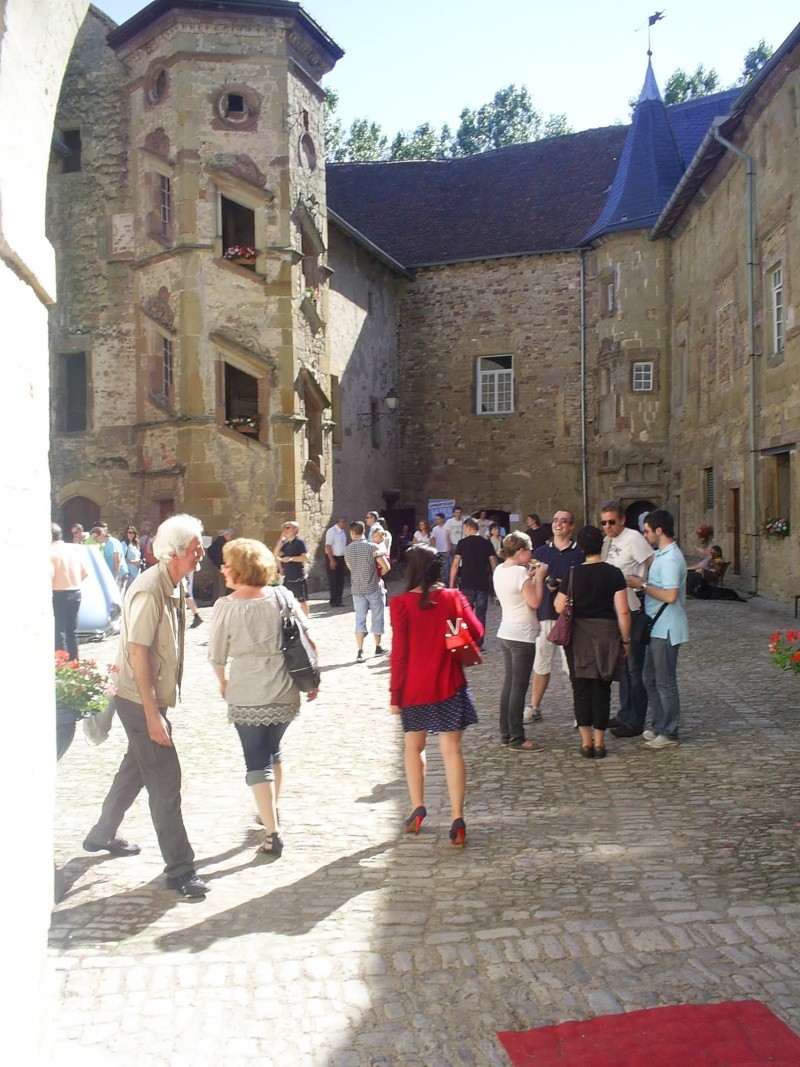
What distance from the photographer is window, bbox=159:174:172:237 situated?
23094mm

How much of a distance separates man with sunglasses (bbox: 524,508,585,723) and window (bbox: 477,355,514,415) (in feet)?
77.1

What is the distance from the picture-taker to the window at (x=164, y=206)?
23.1 meters

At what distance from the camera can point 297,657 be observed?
572 cm

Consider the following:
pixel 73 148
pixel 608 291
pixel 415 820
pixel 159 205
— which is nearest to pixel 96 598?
pixel 415 820

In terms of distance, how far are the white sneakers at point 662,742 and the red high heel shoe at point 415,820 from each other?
244 cm

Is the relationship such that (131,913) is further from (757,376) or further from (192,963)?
(757,376)

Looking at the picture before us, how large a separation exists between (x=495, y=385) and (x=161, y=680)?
27.6 meters

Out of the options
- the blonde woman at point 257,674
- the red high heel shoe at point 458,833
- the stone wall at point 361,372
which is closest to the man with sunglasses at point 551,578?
the red high heel shoe at point 458,833

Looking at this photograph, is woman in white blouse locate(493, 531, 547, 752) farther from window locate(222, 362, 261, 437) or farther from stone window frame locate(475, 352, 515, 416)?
stone window frame locate(475, 352, 515, 416)

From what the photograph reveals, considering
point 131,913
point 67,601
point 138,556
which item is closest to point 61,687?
point 131,913

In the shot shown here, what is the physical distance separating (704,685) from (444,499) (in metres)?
21.8

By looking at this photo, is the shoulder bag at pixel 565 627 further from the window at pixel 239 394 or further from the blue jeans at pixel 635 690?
the window at pixel 239 394

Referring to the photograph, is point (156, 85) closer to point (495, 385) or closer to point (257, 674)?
point (495, 385)

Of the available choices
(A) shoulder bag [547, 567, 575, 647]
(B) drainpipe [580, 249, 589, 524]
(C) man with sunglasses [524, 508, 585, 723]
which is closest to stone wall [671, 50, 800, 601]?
(B) drainpipe [580, 249, 589, 524]
